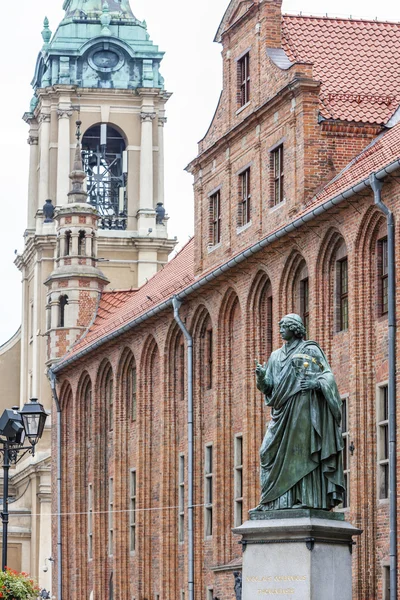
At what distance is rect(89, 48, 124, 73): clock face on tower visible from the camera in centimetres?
9925

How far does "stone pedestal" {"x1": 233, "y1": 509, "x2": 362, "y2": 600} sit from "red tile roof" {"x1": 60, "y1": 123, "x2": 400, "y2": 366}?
550 inches

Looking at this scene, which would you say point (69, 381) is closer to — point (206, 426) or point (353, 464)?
point (206, 426)

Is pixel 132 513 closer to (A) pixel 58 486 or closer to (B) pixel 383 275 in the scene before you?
(A) pixel 58 486

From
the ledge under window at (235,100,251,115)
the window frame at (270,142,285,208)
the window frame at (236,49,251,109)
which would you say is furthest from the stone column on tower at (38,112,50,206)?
the window frame at (270,142,285,208)

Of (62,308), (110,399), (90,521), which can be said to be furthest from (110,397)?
(62,308)

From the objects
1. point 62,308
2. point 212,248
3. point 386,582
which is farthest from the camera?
point 62,308

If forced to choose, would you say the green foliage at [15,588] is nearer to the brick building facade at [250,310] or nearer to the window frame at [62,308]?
the brick building facade at [250,310]

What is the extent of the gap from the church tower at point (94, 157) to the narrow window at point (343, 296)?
49826 millimetres

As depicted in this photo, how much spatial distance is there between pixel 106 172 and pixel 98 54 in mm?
5786

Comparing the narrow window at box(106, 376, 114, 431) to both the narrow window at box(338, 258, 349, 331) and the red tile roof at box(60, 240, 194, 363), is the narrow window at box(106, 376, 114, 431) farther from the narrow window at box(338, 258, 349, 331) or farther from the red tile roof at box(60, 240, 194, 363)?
the narrow window at box(338, 258, 349, 331)

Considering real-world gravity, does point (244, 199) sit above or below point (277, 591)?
above

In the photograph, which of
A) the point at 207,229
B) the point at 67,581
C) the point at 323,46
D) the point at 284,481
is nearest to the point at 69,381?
the point at 67,581

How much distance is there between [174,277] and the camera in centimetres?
6091

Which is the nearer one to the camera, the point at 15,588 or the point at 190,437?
the point at 15,588
